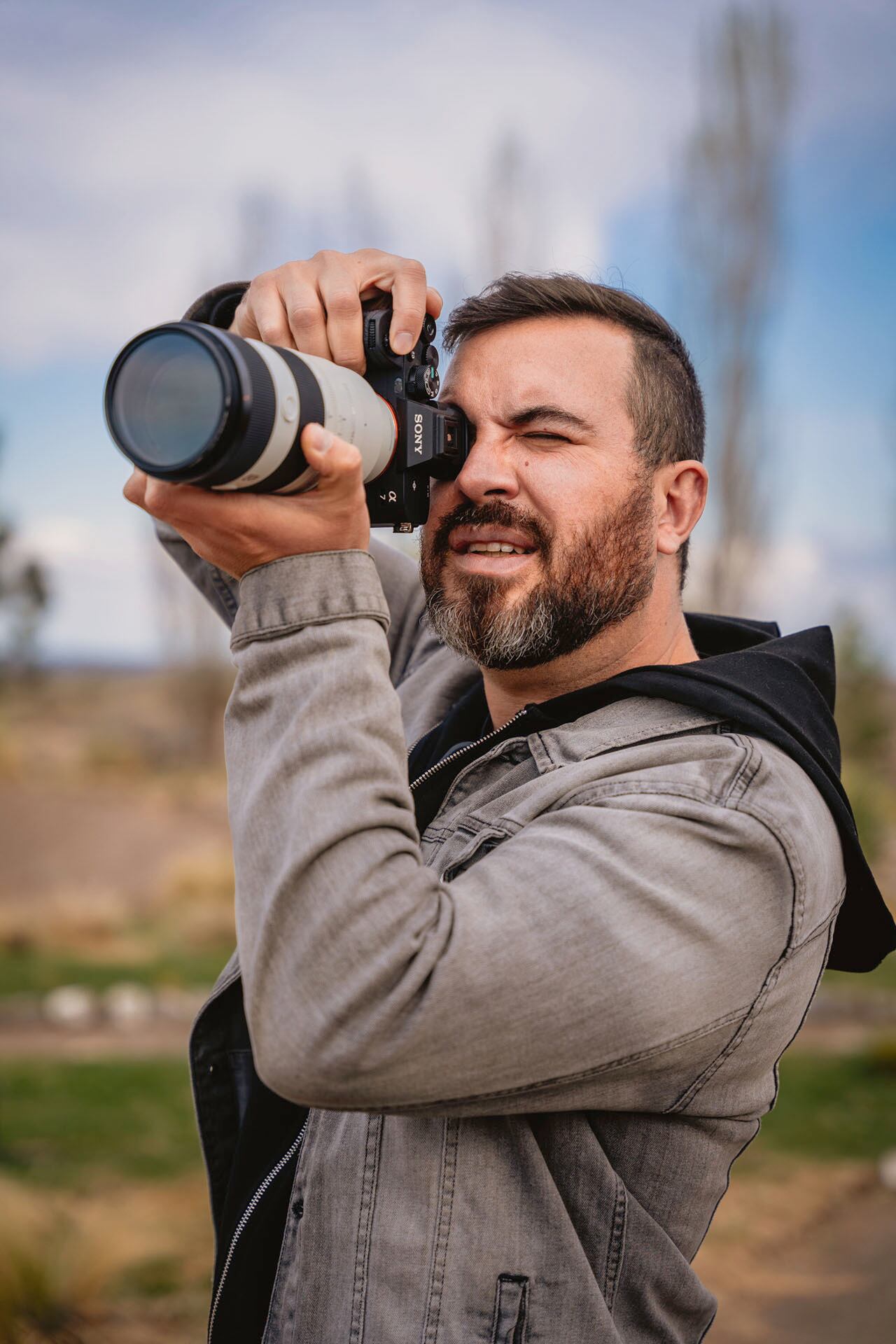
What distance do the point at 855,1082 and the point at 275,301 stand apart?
17.9 feet

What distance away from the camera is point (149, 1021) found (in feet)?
21.3

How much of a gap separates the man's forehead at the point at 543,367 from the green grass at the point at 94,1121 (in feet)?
12.5

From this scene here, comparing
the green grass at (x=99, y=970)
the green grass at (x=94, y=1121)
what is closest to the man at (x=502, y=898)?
the green grass at (x=94, y=1121)

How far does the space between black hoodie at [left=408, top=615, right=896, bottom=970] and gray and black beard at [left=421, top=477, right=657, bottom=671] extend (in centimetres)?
9

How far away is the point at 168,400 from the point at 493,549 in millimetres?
583

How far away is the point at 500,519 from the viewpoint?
1.61 metres

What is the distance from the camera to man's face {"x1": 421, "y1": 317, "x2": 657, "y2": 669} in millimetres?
1585

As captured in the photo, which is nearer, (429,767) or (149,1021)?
(429,767)

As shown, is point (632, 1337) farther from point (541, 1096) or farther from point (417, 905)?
point (417, 905)

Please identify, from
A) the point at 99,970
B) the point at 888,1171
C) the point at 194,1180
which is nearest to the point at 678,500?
the point at 194,1180

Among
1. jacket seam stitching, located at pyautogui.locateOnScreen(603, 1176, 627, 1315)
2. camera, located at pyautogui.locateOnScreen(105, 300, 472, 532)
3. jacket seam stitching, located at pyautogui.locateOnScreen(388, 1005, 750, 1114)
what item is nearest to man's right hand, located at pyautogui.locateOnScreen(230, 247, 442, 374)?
camera, located at pyautogui.locateOnScreen(105, 300, 472, 532)

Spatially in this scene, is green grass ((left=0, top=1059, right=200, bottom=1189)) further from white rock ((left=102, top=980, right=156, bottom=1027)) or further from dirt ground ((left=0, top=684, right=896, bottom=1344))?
white rock ((left=102, top=980, right=156, bottom=1027))

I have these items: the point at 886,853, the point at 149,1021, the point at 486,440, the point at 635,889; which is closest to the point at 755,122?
the point at 886,853

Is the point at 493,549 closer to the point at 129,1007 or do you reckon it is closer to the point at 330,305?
the point at 330,305
